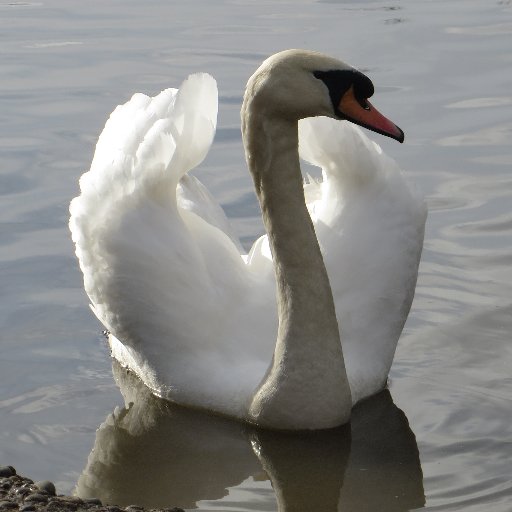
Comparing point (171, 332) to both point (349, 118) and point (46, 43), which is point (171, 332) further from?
point (46, 43)

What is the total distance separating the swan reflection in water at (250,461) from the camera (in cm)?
618

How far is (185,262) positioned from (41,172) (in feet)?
11.9

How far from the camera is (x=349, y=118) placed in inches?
252

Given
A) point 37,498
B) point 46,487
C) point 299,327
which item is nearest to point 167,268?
point 299,327

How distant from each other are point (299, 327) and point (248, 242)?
2448 mm

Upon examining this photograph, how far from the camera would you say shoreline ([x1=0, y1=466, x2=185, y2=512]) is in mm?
5422

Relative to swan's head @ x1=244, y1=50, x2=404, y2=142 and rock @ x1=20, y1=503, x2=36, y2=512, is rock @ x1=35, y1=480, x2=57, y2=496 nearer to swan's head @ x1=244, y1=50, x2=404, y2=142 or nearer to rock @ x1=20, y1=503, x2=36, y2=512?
rock @ x1=20, y1=503, x2=36, y2=512

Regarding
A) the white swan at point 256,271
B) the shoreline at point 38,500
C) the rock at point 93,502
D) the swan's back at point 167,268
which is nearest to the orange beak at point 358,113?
the white swan at point 256,271

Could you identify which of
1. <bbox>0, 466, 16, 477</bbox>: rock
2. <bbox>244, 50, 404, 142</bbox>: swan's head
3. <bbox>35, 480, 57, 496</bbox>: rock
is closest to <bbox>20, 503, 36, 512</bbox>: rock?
<bbox>35, 480, 57, 496</bbox>: rock

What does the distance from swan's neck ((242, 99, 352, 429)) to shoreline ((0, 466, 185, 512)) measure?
1.04 m

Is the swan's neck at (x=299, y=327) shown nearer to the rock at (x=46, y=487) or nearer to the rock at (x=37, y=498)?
the rock at (x=46, y=487)

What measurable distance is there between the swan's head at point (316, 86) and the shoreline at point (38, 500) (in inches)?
70.8

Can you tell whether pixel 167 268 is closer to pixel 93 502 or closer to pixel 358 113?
pixel 358 113

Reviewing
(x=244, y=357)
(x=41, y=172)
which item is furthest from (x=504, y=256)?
(x=41, y=172)
